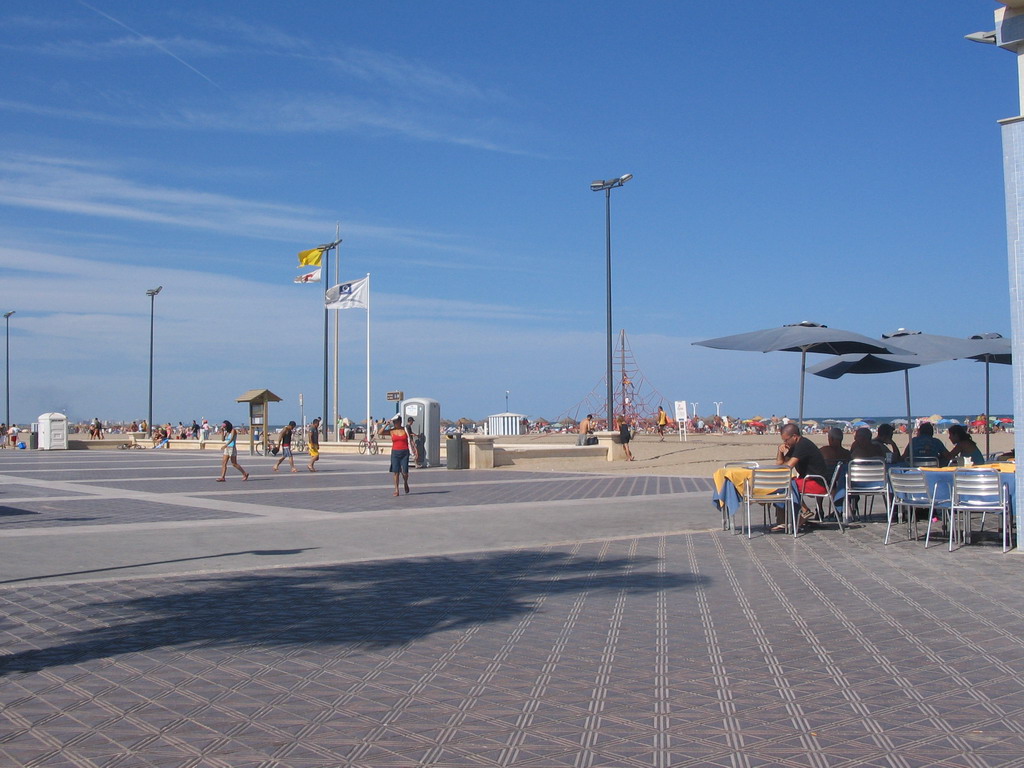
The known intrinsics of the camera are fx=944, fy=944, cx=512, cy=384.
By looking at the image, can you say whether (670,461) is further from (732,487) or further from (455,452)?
(732,487)

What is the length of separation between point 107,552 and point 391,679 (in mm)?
6134

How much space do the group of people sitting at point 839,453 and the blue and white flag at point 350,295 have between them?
1157 inches

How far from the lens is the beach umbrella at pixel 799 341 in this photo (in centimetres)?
1298

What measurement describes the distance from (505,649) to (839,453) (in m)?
8.10

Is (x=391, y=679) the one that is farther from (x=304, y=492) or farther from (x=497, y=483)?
(x=497, y=483)

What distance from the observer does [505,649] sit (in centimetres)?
605

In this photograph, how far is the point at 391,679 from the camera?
5.34 meters

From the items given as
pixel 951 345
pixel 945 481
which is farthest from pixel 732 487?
pixel 951 345

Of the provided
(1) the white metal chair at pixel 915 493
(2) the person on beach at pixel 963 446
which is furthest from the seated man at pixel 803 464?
(2) the person on beach at pixel 963 446

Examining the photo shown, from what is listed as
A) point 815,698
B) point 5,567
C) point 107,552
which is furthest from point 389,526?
point 815,698

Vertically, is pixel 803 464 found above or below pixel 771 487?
above

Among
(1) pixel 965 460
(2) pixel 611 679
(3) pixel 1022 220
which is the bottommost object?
(2) pixel 611 679

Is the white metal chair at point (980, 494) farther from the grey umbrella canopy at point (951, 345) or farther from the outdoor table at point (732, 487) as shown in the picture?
the grey umbrella canopy at point (951, 345)

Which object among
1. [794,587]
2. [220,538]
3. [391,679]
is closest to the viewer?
[391,679]
